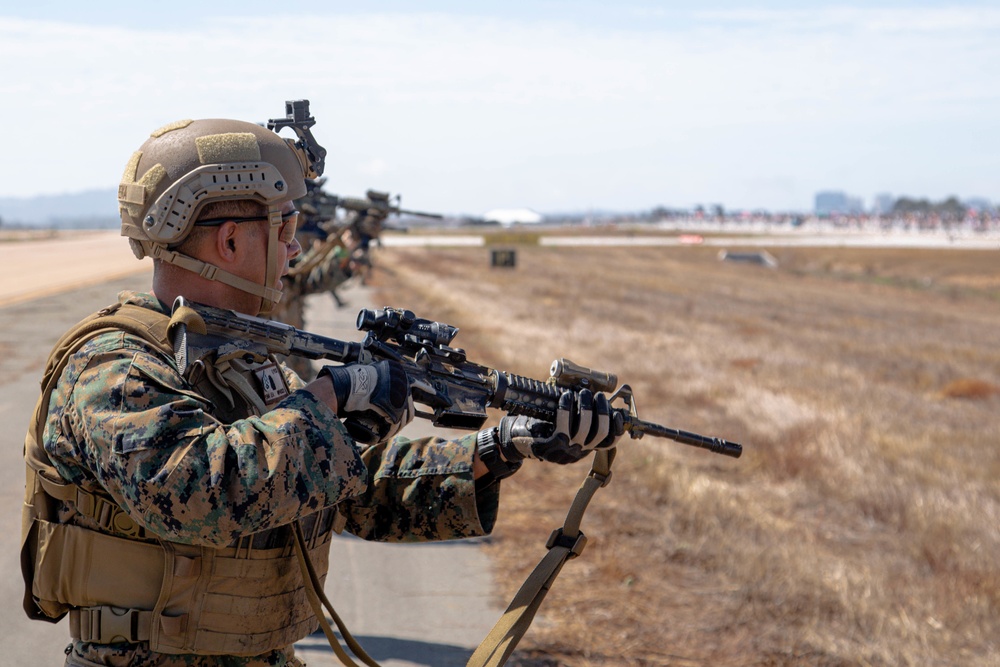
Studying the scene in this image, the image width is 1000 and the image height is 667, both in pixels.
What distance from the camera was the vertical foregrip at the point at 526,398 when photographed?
123 inches

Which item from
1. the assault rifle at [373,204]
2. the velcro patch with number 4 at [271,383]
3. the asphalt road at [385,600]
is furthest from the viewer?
the assault rifle at [373,204]

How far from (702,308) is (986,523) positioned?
20.9 meters

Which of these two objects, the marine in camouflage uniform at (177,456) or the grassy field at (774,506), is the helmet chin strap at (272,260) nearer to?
the marine in camouflage uniform at (177,456)

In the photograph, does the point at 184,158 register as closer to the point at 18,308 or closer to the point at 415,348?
the point at 415,348

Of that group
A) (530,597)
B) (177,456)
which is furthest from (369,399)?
(530,597)

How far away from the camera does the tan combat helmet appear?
98.1 inches

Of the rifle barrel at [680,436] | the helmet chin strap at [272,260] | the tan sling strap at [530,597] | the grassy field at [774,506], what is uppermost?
the helmet chin strap at [272,260]

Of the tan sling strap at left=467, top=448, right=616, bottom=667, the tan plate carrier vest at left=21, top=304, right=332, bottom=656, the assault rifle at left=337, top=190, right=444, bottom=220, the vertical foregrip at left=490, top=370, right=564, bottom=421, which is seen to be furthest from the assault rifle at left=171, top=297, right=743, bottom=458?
the assault rifle at left=337, top=190, right=444, bottom=220

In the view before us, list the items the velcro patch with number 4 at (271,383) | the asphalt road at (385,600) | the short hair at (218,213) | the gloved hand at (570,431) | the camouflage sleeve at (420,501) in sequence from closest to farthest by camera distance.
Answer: the short hair at (218,213) < the velcro patch with number 4 at (271,383) < the gloved hand at (570,431) < the camouflage sleeve at (420,501) < the asphalt road at (385,600)

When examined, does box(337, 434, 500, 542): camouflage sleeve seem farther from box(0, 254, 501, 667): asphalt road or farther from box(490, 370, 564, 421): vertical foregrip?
box(0, 254, 501, 667): asphalt road

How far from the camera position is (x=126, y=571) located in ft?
7.98

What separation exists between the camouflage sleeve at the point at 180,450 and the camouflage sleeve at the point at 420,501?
77cm

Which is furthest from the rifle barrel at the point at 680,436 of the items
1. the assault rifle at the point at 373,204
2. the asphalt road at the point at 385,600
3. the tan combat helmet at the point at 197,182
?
the assault rifle at the point at 373,204

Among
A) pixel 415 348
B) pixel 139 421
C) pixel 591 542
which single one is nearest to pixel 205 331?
pixel 139 421
